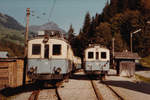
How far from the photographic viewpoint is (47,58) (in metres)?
12.7

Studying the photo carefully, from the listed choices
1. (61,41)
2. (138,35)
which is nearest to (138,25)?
(138,35)

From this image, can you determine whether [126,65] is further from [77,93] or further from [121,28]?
[121,28]

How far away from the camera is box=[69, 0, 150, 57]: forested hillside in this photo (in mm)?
52750

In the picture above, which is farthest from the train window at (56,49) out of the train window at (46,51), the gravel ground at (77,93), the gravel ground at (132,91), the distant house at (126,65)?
the distant house at (126,65)

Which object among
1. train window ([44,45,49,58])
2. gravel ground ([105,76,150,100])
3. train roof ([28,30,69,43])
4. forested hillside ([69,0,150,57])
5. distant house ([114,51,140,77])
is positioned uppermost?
forested hillside ([69,0,150,57])

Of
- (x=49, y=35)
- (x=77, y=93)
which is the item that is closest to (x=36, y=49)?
(x=49, y=35)

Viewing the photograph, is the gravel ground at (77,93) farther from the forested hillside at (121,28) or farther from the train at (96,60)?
the forested hillside at (121,28)

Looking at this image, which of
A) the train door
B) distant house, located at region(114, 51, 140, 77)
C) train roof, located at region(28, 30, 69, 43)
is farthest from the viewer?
distant house, located at region(114, 51, 140, 77)

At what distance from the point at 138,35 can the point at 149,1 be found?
114 feet

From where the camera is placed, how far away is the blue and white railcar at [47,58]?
12.4 metres

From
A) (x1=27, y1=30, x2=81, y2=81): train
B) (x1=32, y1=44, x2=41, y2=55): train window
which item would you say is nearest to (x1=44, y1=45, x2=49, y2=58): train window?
(x1=27, y1=30, x2=81, y2=81): train

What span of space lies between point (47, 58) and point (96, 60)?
6.53m

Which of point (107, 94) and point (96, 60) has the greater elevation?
point (96, 60)

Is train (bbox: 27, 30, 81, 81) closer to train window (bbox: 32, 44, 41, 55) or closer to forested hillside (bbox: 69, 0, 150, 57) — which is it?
train window (bbox: 32, 44, 41, 55)
